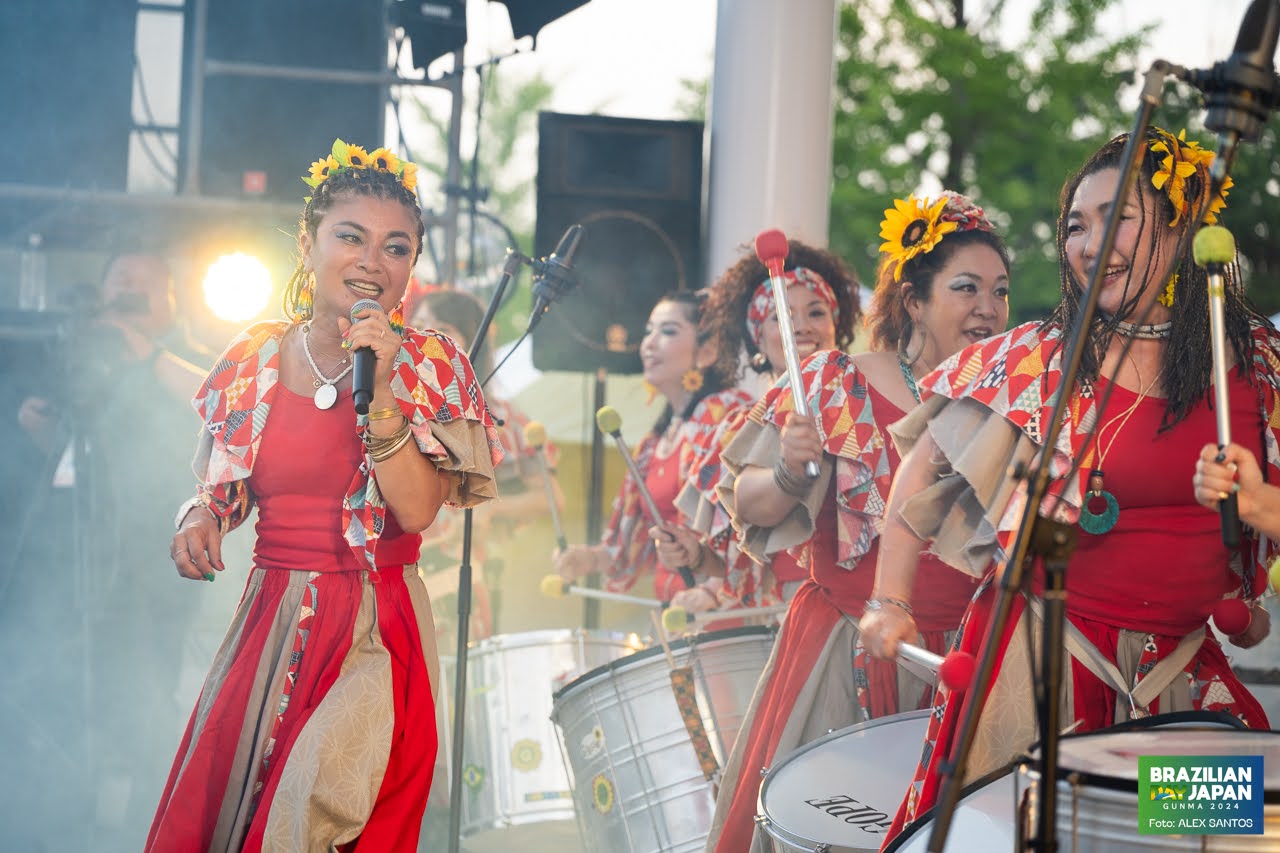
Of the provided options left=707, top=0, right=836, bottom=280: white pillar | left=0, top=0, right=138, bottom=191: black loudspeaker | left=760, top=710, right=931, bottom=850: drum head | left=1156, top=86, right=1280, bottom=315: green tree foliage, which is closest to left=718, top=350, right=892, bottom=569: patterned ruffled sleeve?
left=760, top=710, right=931, bottom=850: drum head

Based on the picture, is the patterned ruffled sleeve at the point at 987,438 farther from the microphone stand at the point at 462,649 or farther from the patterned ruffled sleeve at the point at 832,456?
the microphone stand at the point at 462,649

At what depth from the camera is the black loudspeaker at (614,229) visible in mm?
5695

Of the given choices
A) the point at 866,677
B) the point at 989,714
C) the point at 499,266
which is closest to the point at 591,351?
the point at 499,266

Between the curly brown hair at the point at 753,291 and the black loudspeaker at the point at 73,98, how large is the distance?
2.74m

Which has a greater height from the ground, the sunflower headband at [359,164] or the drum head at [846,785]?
the sunflower headband at [359,164]

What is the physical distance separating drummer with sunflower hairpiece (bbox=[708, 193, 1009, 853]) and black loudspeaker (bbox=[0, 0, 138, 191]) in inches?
137

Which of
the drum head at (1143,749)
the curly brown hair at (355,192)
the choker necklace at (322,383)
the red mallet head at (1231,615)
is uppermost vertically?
the curly brown hair at (355,192)

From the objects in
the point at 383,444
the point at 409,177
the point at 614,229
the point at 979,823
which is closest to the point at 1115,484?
the point at 979,823

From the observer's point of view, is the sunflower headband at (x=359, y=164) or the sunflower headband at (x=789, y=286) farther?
the sunflower headband at (x=789, y=286)

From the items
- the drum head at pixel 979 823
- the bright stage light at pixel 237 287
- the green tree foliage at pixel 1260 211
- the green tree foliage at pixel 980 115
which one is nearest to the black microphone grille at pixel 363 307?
the drum head at pixel 979 823

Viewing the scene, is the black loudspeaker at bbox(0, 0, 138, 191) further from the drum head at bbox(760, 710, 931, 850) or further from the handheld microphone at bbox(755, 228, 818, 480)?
the drum head at bbox(760, 710, 931, 850)

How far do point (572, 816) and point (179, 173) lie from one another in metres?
2.97

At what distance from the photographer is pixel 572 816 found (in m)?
4.31

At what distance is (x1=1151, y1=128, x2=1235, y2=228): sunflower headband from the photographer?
7.40 feet
